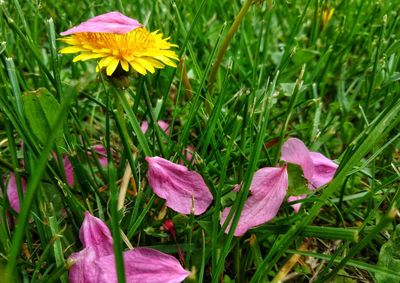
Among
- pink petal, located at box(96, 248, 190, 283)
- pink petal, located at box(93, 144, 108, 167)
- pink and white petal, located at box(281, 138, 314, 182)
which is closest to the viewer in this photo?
pink petal, located at box(96, 248, 190, 283)

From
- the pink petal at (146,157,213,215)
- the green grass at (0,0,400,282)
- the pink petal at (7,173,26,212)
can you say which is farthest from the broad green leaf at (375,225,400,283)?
the pink petal at (7,173,26,212)

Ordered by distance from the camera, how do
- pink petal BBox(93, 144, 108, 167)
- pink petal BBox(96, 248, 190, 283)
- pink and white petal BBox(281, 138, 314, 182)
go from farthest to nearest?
1. pink petal BBox(93, 144, 108, 167)
2. pink and white petal BBox(281, 138, 314, 182)
3. pink petal BBox(96, 248, 190, 283)

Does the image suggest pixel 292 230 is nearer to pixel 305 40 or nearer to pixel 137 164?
pixel 137 164

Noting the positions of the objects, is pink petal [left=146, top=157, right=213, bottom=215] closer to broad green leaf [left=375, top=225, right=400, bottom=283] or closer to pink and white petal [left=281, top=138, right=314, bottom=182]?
pink and white petal [left=281, top=138, right=314, bottom=182]

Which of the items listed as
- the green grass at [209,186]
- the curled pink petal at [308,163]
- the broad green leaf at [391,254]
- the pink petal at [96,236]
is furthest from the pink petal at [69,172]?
the broad green leaf at [391,254]

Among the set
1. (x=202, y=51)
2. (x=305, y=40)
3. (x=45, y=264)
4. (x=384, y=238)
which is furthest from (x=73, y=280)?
(x=305, y=40)

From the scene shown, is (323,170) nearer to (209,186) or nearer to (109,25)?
(209,186)

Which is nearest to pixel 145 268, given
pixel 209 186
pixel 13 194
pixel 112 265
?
pixel 112 265
